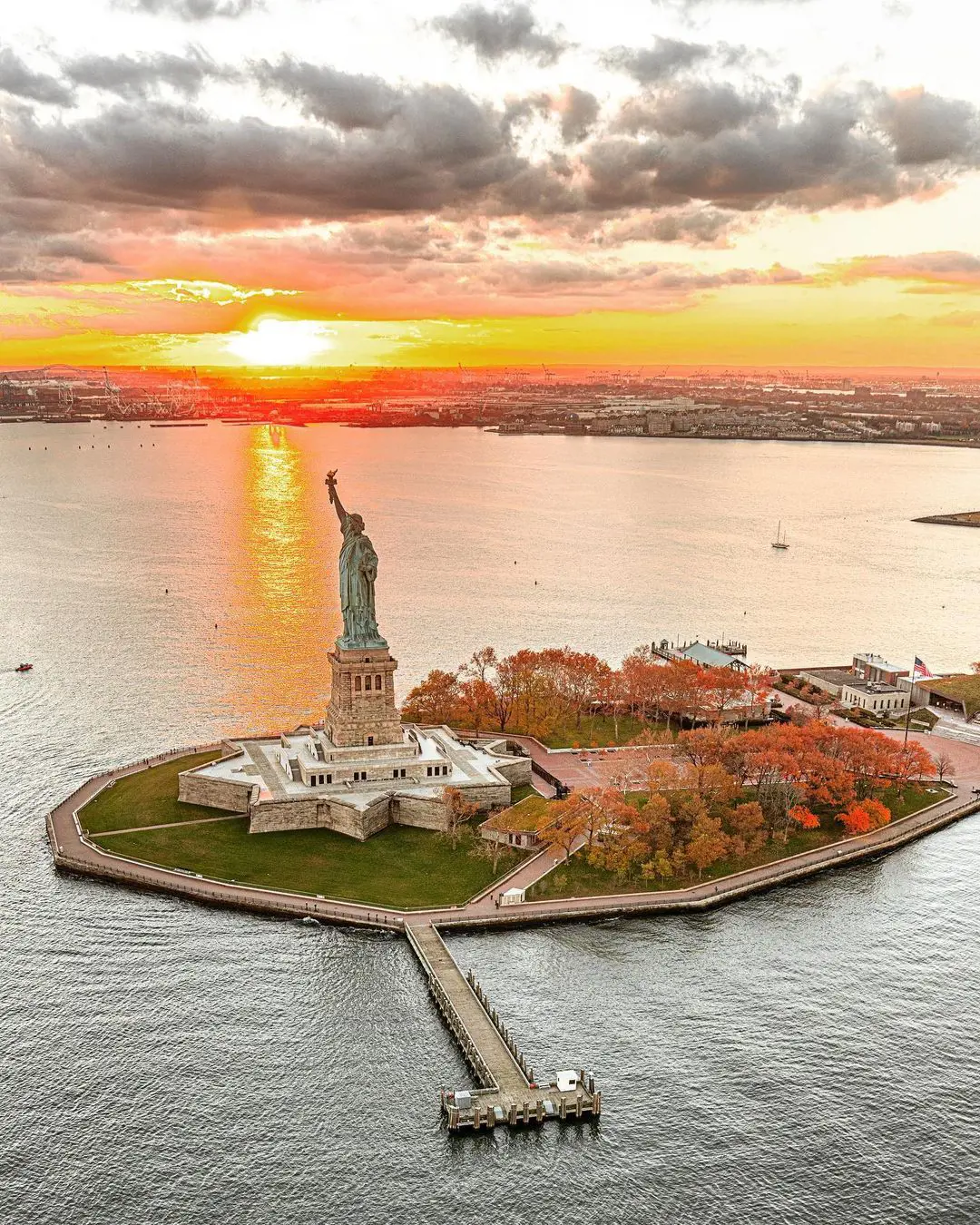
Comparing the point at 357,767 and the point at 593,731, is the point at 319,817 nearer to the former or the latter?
the point at 357,767

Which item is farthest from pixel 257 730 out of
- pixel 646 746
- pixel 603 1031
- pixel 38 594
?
pixel 38 594

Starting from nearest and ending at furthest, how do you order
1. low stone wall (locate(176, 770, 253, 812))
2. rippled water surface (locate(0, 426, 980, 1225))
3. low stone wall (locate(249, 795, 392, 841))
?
rippled water surface (locate(0, 426, 980, 1225)), low stone wall (locate(249, 795, 392, 841)), low stone wall (locate(176, 770, 253, 812))

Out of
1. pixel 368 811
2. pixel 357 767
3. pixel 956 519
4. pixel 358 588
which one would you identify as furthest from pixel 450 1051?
pixel 956 519

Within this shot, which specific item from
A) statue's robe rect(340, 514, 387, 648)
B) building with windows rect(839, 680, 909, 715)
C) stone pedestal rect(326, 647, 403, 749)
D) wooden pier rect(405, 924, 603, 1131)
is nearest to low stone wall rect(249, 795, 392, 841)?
stone pedestal rect(326, 647, 403, 749)

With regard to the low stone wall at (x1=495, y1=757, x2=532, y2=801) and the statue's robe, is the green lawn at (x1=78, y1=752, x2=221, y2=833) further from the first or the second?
the low stone wall at (x1=495, y1=757, x2=532, y2=801)

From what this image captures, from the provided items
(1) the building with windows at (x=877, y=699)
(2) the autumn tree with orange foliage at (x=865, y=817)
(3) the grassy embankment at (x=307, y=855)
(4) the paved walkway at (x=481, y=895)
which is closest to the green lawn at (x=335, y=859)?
(3) the grassy embankment at (x=307, y=855)

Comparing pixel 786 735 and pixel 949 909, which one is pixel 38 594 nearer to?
pixel 786 735
